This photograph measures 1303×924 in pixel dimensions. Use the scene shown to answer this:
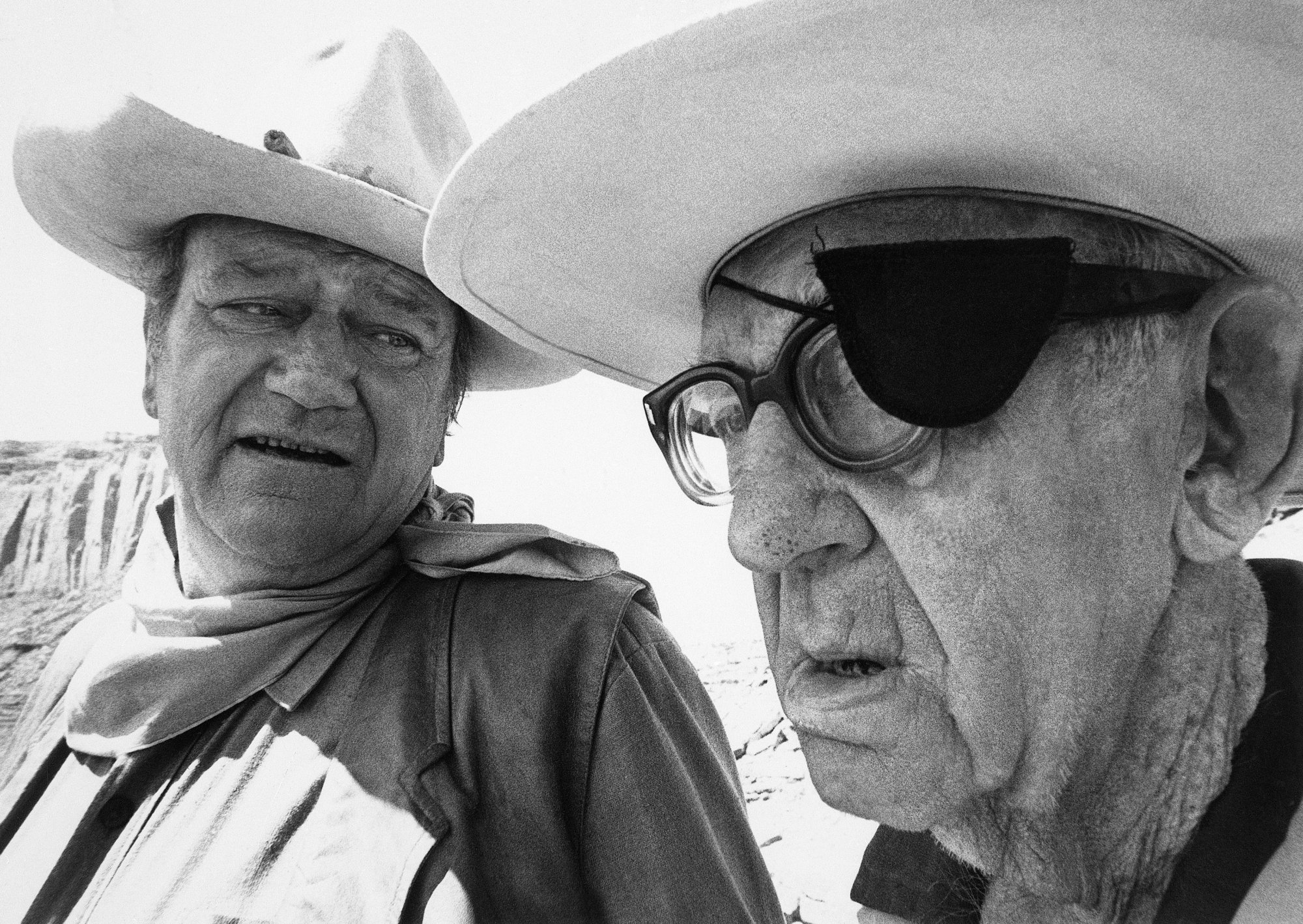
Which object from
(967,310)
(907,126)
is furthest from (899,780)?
(907,126)

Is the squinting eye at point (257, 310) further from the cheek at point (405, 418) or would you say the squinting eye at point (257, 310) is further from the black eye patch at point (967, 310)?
the black eye patch at point (967, 310)

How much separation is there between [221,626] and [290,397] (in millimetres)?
573

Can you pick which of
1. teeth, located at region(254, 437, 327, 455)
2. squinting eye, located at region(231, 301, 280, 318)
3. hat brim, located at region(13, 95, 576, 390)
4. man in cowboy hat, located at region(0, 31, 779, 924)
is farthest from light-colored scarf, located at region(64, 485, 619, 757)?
hat brim, located at region(13, 95, 576, 390)

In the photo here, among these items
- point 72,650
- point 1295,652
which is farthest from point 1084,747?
point 72,650

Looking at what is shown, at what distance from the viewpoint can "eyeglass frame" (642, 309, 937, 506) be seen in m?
1.24

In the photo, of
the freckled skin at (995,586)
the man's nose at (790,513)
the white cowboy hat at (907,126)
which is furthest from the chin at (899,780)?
the white cowboy hat at (907,126)

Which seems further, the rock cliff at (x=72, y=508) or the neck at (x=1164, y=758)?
the rock cliff at (x=72, y=508)

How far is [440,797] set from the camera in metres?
2.03

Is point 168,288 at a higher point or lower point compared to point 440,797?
higher

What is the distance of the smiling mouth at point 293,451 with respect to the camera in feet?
8.04

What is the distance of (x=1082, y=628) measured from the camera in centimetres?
122

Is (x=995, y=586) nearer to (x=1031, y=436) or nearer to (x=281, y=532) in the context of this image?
(x=1031, y=436)

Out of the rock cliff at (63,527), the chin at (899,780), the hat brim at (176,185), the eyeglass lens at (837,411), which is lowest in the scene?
the rock cliff at (63,527)

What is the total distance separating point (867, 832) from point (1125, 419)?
144 inches
